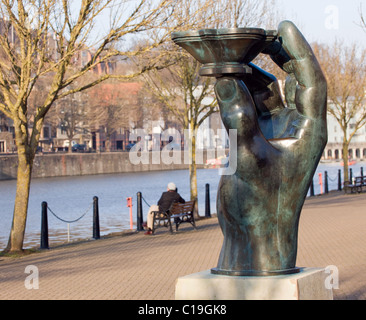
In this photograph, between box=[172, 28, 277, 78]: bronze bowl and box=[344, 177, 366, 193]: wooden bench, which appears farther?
box=[344, 177, 366, 193]: wooden bench

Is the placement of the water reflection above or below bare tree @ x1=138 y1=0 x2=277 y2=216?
below

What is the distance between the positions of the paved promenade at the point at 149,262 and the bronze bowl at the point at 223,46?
3929 millimetres

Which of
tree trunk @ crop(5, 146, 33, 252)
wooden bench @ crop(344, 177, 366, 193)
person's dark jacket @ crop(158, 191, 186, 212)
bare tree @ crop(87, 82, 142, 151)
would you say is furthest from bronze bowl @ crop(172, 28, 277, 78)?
bare tree @ crop(87, 82, 142, 151)

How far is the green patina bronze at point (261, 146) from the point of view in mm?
5973

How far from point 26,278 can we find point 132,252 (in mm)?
3249

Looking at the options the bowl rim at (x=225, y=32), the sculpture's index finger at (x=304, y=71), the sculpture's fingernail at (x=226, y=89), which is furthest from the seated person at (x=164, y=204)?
the bowl rim at (x=225, y=32)

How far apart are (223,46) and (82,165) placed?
69517mm

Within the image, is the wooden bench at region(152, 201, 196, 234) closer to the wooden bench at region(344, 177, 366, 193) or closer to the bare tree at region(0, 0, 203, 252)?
the bare tree at region(0, 0, 203, 252)

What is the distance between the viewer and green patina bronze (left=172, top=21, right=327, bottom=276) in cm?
597

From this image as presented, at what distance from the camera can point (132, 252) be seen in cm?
1428

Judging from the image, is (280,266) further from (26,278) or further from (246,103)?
(26,278)

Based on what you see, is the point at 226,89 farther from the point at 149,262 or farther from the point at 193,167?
the point at 193,167

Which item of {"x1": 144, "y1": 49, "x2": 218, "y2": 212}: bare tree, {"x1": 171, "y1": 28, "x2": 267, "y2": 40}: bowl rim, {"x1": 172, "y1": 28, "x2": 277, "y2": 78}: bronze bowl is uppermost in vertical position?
{"x1": 144, "y1": 49, "x2": 218, "y2": 212}: bare tree

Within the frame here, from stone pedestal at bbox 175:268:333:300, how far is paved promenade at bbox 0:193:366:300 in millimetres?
2698
